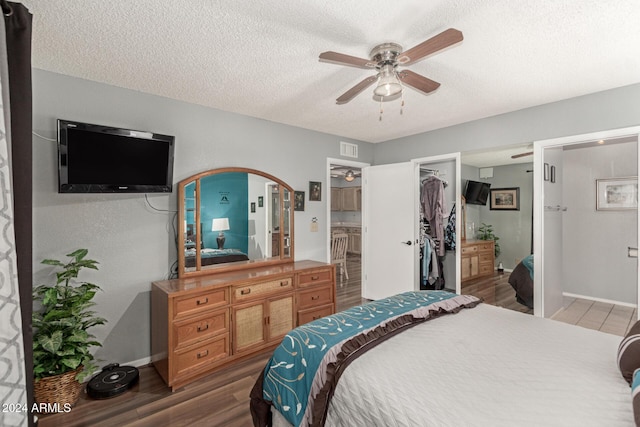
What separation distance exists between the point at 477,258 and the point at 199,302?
449 cm

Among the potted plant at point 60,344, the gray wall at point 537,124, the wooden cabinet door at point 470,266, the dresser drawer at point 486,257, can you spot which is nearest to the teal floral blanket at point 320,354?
the potted plant at point 60,344

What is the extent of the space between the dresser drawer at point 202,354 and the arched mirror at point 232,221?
687mm

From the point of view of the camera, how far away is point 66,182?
88.1 inches

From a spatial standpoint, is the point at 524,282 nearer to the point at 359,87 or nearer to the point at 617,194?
the point at 617,194

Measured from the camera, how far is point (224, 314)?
2672 mm

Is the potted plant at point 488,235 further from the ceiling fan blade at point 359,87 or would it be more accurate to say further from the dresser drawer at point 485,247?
the ceiling fan blade at point 359,87

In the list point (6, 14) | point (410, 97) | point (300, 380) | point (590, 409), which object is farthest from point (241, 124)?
point (590, 409)

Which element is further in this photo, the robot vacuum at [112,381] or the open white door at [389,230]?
the open white door at [389,230]

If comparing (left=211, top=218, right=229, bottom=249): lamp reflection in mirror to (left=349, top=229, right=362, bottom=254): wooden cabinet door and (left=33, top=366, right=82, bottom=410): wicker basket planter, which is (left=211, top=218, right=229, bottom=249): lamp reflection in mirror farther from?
(left=349, top=229, right=362, bottom=254): wooden cabinet door

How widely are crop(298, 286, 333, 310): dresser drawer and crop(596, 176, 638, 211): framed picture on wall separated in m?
4.17

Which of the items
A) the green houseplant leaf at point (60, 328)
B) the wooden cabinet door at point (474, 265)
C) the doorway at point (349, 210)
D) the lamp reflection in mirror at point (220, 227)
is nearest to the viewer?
the green houseplant leaf at point (60, 328)

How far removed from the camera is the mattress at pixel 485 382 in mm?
1098

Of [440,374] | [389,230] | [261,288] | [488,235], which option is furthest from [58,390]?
[488,235]

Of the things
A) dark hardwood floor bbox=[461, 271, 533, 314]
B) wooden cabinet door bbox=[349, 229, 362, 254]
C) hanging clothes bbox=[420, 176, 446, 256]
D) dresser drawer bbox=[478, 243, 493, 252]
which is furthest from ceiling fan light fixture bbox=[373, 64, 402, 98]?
wooden cabinet door bbox=[349, 229, 362, 254]
